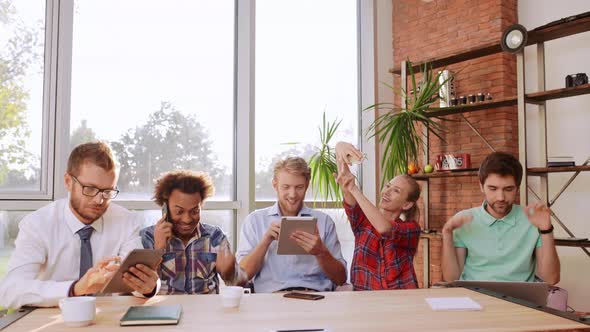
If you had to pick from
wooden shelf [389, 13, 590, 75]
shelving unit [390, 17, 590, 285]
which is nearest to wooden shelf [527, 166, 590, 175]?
shelving unit [390, 17, 590, 285]

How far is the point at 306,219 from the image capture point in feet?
8.47

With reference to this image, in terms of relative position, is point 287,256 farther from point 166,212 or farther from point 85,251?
point 85,251

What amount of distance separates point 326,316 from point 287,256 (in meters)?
1.16

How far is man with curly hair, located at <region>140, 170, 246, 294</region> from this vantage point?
2475mm

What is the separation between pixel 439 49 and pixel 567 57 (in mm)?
1182

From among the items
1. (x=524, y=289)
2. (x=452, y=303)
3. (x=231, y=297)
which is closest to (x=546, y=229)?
(x=524, y=289)

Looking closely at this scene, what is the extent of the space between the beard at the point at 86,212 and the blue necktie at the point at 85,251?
0.16 ft

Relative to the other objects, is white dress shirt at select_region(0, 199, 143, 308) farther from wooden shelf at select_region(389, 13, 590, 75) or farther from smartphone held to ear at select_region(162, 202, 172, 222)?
wooden shelf at select_region(389, 13, 590, 75)

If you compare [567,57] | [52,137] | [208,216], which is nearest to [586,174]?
[567,57]

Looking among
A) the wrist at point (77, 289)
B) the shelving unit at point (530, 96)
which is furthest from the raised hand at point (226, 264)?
the shelving unit at point (530, 96)

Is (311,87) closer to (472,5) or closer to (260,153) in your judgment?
(260,153)

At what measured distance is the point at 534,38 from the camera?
13.3 feet

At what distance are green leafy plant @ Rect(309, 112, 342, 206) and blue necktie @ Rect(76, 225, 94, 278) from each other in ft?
8.96

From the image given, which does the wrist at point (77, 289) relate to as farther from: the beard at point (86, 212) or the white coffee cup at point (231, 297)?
the white coffee cup at point (231, 297)
